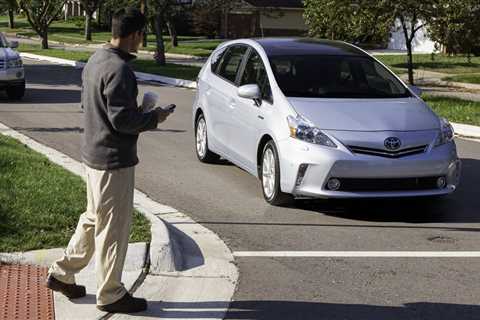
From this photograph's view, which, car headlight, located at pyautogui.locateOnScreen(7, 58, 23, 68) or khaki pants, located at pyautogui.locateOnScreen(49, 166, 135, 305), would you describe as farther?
car headlight, located at pyautogui.locateOnScreen(7, 58, 23, 68)

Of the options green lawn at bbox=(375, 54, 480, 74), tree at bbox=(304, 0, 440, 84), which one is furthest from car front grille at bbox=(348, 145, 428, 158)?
green lawn at bbox=(375, 54, 480, 74)

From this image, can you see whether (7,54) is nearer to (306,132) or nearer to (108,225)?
(306,132)

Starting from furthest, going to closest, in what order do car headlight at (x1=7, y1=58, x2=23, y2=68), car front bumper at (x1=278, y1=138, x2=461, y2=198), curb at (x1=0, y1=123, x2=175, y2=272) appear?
1. car headlight at (x1=7, y1=58, x2=23, y2=68)
2. car front bumper at (x1=278, y1=138, x2=461, y2=198)
3. curb at (x1=0, y1=123, x2=175, y2=272)

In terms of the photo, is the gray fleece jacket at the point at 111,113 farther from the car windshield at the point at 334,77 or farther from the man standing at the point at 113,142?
the car windshield at the point at 334,77

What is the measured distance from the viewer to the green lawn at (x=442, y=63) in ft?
104

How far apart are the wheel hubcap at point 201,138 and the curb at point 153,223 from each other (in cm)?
159

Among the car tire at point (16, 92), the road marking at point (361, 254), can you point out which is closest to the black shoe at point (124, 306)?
the road marking at point (361, 254)

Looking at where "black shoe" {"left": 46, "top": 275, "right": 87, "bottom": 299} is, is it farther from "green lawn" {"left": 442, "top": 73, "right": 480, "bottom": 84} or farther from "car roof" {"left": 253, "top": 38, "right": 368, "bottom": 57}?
"green lawn" {"left": 442, "top": 73, "right": 480, "bottom": 84}

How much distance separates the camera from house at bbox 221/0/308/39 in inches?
2277

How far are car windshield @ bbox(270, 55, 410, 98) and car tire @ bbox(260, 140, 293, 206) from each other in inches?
26.0

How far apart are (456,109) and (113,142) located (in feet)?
44.6

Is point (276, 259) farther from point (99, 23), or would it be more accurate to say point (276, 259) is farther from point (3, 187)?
point (99, 23)

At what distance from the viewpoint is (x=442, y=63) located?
34438 mm

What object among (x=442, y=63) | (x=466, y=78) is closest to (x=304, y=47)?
(x=466, y=78)
